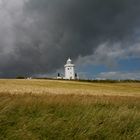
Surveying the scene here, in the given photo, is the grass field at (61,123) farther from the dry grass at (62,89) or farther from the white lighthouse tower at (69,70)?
the white lighthouse tower at (69,70)

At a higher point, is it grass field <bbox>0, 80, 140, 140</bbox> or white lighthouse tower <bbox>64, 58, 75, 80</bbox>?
white lighthouse tower <bbox>64, 58, 75, 80</bbox>

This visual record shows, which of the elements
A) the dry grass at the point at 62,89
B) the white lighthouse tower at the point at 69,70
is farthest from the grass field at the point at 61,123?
the white lighthouse tower at the point at 69,70

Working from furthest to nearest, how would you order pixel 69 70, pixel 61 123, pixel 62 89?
pixel 69 70 → pixel 62 89 → pixel 61 123

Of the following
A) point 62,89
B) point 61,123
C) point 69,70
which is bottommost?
point 61,123

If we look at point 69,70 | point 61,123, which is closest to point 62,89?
point 61,123

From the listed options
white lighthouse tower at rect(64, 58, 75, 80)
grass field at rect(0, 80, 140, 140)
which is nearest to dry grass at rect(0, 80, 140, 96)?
grass field at rect(0, 80, 140, 140)

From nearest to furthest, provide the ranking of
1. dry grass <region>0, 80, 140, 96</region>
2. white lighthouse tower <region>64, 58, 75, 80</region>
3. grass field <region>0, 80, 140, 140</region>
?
1. grass field <region>0, 80, 140, 140</region>
2. dry grass <region>0, 80, 140, 96</region>
3. white lighthouse tower <region>64, 58, 75, 80</region>

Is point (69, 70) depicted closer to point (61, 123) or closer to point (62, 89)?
point (62, 89)

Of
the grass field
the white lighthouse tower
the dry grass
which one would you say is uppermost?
the white lighthouse tower

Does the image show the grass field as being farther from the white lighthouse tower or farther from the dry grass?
the white lighthouse tower

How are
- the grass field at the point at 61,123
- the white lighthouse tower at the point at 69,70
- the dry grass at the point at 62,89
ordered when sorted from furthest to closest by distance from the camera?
1. the white lighthouse tower at the point at 69,70
2. the dry grass at the point at 62,89
3. the grass field at the point at 61,123

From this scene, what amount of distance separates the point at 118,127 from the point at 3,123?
103 inches

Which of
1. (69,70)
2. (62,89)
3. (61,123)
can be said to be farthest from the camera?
(69,70)

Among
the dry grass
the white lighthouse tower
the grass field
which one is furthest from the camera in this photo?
the white lighthouse tower
